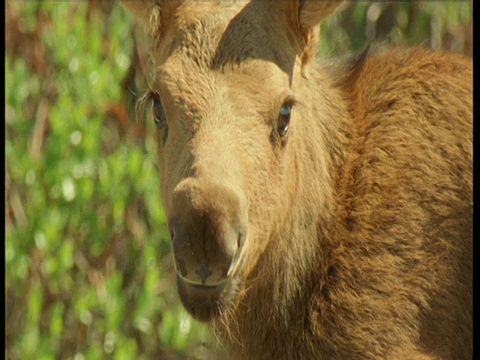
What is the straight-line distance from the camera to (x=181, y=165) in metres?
4.78

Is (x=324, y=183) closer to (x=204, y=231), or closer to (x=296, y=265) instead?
(x=296, y=265)

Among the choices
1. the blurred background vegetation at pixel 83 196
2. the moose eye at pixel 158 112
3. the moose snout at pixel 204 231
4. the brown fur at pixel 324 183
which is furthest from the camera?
the blurred background vegetation at pixel 83 196

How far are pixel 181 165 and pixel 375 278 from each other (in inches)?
45.5

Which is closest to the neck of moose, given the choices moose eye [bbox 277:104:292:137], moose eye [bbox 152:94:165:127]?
moose eye [bbox 277:104:292:137]

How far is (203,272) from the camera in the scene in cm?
449

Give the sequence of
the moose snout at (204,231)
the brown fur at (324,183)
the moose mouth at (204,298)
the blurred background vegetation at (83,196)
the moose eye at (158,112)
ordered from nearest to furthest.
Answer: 1. the moose snout at (204,231)
2. the moose mouth at (204,298)
3. the brown fur at (324,183)
4. the moose eye at (158,112)
5. the blurred background vegetation at (83,196)

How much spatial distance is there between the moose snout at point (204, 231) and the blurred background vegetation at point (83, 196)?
3632mm

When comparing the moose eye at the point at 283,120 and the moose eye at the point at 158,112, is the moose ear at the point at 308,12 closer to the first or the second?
the moose eye at the point at 283,120

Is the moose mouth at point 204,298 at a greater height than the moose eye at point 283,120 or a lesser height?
lesser

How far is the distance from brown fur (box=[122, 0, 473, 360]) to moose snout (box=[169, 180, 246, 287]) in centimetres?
28

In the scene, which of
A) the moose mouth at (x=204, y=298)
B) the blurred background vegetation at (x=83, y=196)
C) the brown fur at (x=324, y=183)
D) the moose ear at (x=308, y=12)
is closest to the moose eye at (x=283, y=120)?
the brown fur at (x=324, y=183)

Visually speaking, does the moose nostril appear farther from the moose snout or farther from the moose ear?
the moose ear

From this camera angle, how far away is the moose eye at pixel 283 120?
16.5ft

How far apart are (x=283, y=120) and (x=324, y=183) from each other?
1.56 feet
